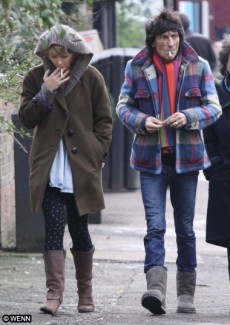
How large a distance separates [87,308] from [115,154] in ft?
25.2

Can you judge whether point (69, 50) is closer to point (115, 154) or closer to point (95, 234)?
point (95, 234)

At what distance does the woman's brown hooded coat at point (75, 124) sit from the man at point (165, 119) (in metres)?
0.24

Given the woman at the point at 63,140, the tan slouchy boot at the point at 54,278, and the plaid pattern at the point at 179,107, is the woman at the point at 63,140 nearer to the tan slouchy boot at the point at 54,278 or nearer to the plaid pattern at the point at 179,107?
the tan slouchy boot at the point at 54,278

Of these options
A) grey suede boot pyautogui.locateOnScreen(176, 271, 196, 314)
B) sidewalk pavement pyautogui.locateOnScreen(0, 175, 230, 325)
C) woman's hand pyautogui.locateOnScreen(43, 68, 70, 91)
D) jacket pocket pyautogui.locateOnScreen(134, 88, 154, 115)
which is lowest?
sidewalk pavement pyautogui.locateOnScreen(0, 175, 230, 325)

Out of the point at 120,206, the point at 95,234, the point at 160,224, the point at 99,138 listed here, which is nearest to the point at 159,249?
the point at 160,224

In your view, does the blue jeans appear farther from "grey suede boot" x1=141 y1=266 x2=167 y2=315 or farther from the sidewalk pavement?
the sidewalk pavement

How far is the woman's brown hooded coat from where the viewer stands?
6820 mm

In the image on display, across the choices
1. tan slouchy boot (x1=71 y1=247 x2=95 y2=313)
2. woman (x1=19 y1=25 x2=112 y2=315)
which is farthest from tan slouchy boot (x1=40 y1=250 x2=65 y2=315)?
tan slouchy boot (x1=71 y1=247 x2=95 y2=313)

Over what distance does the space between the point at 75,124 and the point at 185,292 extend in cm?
129

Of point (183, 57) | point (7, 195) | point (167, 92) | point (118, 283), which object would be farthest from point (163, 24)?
point (7, 195)

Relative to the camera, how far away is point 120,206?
1370 cm

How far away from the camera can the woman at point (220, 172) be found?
714 cm

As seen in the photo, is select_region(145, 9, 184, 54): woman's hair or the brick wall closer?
select_region(145, 9, 184, 54): woman's hair

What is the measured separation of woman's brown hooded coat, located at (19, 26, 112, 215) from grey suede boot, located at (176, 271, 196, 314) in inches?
29.6
